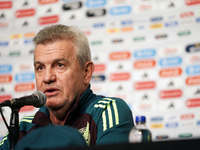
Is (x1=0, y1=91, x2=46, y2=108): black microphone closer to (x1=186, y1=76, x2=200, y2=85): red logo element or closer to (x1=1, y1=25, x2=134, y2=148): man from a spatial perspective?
(x1=1, y1=25, x2=134, y2=148): man

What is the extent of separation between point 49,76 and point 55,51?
0.16 m

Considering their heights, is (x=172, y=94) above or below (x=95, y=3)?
below

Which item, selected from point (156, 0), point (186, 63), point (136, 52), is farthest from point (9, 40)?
point (186, 63)

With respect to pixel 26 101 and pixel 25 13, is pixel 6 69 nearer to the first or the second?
pixel 25 13

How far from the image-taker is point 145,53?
11.4 ft

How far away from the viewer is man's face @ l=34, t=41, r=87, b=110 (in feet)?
5.00

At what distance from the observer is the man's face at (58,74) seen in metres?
1.53

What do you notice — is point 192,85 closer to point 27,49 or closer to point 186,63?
point 186,63

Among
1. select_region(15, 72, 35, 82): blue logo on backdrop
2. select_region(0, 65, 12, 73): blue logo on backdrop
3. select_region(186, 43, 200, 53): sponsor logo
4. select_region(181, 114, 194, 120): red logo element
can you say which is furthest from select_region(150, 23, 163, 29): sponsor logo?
select_region(0, 65, 12, 73): blue logo on backdrop

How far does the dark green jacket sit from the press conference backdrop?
1845 millimetres

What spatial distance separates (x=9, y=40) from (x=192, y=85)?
2725 mm

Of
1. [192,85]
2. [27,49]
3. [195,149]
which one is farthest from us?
[27,49]

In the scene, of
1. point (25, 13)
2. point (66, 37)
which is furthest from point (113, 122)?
point (25, 13)

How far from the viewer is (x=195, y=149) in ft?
1.93
